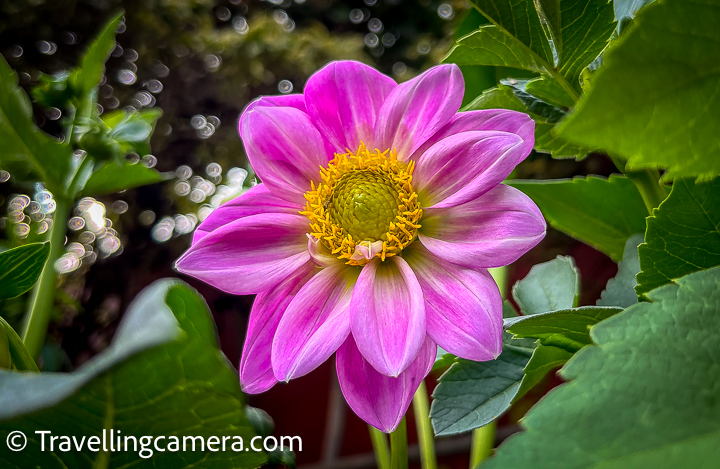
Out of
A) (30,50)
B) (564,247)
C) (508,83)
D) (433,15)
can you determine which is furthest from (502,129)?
(433,15)

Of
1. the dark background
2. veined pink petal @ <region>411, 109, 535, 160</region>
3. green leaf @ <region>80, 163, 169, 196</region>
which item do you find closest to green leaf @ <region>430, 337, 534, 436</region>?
veined pink petal @ <region>411, 109, 535, 160</region>

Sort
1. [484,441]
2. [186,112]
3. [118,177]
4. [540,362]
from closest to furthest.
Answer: [540,362]
[484,441]
[118,177]
[186,112]

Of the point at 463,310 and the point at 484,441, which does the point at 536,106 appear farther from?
the point at 484,441

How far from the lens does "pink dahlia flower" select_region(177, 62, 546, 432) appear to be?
20 cm

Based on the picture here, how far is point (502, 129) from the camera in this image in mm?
223

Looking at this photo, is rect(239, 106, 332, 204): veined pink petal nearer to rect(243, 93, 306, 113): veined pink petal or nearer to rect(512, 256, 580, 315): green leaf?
rect(243, 93, 306, 113): veined pink petal

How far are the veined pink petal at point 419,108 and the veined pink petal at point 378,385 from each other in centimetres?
10

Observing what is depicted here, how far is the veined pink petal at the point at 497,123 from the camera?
218mm

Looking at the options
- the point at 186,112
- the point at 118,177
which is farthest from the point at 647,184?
the point at 186,112

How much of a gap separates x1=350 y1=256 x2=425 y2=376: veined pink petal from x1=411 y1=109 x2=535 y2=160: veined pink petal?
7 cm

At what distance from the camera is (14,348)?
0.20 m

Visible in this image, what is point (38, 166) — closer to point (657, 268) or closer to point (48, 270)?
point (48, 270)

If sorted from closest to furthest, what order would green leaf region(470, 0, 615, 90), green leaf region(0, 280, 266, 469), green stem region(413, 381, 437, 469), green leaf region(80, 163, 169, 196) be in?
green leaf region(0, 280, 266, 469) < green leaf region(470, 0, 615, 90) < green stem region(413, 381, 437, 469) < green leaf region(80, 163, 169, 196)

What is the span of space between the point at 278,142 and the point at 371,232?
7 centimetres
